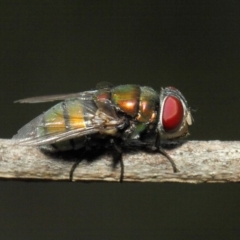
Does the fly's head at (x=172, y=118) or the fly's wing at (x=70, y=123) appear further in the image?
the fly's head at (x=172, y=118)

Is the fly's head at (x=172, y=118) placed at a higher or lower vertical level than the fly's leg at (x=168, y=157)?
higher

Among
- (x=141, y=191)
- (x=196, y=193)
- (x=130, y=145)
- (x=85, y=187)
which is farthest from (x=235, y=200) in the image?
(x=130, y=145)

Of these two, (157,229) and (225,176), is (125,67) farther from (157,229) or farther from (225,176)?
(225,176)

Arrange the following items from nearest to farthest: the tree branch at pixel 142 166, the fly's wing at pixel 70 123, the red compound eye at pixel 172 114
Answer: the tree branch at pixel 142 166, the fly's wing at pixel 70 123, the red compound eye at pixel 172 114

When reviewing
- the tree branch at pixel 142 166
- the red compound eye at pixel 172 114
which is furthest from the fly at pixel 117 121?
the tree branch at pixel 142 166

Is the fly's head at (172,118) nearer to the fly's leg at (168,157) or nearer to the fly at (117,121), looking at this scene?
the fly at (117,121)

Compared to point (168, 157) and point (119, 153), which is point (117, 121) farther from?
point (168, 157)

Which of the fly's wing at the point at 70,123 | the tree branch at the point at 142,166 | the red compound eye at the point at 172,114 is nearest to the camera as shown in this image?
the tree branch at the point at 142,166

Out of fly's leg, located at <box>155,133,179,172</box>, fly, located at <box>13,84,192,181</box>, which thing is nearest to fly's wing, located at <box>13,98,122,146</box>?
fly, located at <box>13,84,192,181</box>

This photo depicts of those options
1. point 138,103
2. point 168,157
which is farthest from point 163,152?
point 138,103
